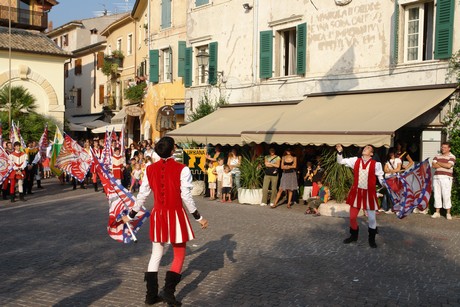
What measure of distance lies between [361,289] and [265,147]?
10993 mm

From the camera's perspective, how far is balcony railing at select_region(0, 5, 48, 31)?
3453 cm

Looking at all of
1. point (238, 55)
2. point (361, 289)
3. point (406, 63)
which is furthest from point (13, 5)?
point (361, 289)

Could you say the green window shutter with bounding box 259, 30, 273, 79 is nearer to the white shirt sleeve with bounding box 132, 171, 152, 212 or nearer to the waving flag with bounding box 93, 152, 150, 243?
the waving flag with bounding box 93, 152, 150, 243

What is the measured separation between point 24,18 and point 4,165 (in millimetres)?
21527

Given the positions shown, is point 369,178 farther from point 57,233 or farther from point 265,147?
point 265,147

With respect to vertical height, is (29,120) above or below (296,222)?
above

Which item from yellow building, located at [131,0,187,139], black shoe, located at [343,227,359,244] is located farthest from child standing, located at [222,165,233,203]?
yellow building, located at [131,0,187,139]

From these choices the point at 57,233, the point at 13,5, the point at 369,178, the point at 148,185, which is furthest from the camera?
→ the point at 13,5

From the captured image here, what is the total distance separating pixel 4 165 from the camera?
54.3 feet

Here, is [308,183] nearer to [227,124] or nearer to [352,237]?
[227,124]

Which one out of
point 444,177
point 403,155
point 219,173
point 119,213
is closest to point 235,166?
point 219,173

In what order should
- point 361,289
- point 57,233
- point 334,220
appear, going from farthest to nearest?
point 334,220 → point 57,233 → point 361,289

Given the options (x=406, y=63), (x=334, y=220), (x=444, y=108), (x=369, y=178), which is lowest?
(x=334, y=220)

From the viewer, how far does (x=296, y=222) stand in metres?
12.6
